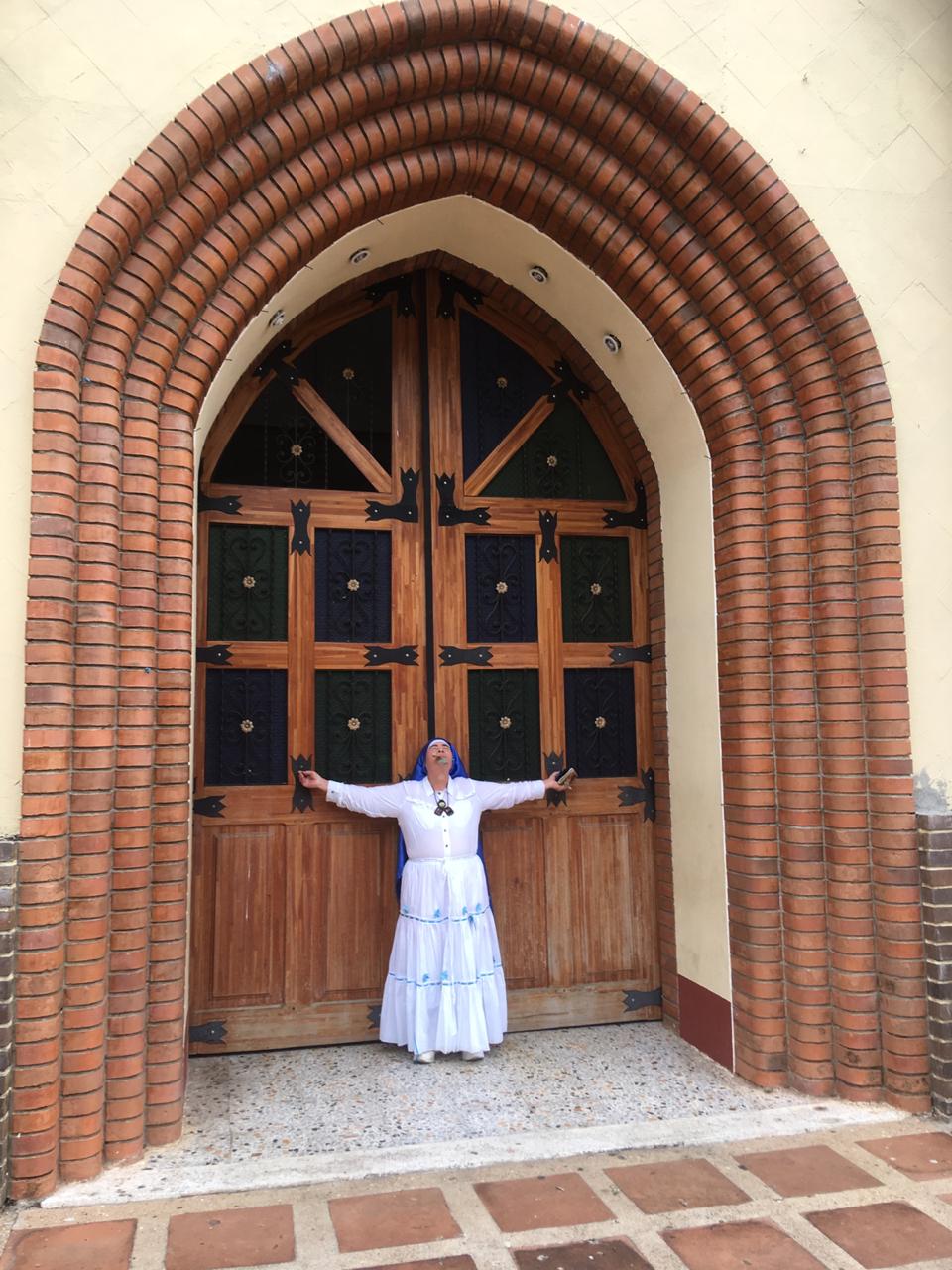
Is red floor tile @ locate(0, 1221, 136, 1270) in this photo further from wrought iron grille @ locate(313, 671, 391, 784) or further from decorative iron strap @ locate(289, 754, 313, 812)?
wrought iron grille @ locate(313, 671, 391, 784)

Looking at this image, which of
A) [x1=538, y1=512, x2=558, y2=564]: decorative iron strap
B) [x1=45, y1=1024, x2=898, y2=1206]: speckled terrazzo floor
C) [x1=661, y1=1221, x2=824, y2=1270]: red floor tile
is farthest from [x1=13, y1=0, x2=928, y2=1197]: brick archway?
[x1=661, y1=1221, x2=824, y2=1270]: red floor tile

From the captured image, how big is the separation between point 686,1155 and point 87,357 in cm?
381

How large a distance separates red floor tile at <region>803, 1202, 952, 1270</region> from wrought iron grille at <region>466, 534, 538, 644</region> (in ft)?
9.34

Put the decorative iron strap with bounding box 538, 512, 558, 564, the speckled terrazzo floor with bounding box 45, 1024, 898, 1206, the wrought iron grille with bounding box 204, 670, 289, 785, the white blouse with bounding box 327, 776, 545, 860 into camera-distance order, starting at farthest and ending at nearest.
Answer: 1. the decorative iron strap with bounding box 538, 512, 558, 564
2. the wrought iron grille with bounding box 204, 670, 289, 785
3. the white blouse with bounding box 327, 776, 545, 860
4. the speckled terrazzo floor with bounding box 45, 1024, 898, 1206

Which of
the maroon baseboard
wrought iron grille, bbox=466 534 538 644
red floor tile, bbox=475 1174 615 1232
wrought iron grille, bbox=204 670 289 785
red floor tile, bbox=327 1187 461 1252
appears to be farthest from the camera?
wrought iron grille, bbox=466 534 538 644

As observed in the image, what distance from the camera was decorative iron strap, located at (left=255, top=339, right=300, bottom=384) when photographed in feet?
15.5

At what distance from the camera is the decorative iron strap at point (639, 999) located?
484cm

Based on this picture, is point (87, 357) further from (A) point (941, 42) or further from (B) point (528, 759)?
(A) point (941, 42)

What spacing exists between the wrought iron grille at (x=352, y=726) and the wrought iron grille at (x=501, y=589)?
627 mm

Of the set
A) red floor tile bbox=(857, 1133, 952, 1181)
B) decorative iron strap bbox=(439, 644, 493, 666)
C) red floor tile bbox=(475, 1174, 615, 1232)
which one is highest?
decorative iron strap bbox=(439, 644, 493, 666)

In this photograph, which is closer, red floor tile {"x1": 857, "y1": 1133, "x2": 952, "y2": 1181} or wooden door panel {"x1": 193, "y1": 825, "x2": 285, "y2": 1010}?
red floor tile {"x1": 857, "y1": 1133, "x2": 952, "y2": 1181}

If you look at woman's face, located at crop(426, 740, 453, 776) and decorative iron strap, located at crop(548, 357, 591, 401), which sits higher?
decorative iron strap, located at crop(548, 357, 591, 401)

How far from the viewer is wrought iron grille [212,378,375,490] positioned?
15.2 ft

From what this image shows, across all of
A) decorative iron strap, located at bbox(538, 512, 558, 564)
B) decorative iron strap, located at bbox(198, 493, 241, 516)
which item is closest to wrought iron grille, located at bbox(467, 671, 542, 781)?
decorative iron strap, located at bbox(538, 512, 558, 564)
